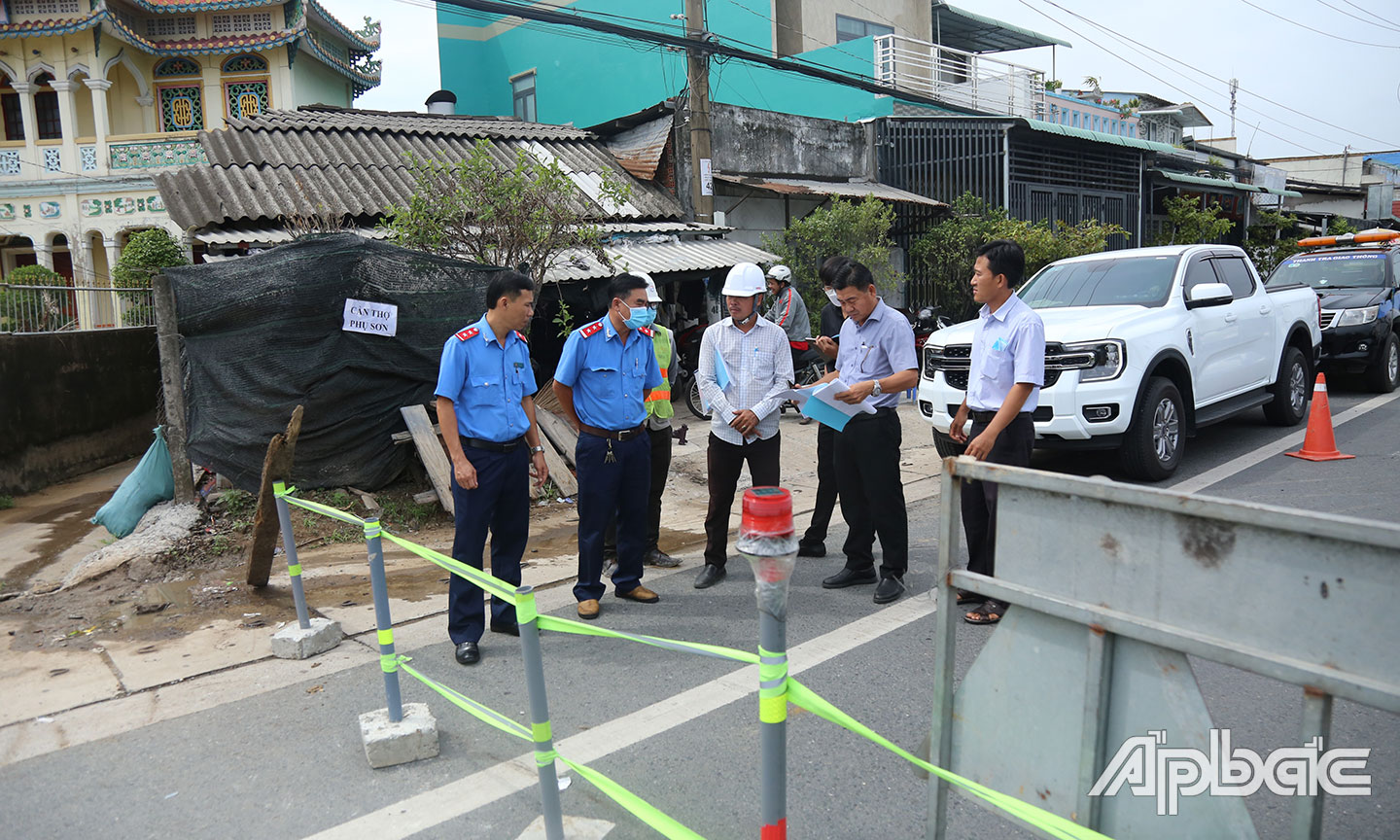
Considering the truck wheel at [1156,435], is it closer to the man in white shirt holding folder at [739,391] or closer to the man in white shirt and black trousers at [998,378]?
the man in white shirt and black trousers at [998,378]

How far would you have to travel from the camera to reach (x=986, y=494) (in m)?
4.38

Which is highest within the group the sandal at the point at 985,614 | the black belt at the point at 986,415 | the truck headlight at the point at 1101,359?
the truck headlight at the point at 1101,359

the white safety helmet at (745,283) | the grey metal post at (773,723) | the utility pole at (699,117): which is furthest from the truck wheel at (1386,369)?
the grey metal post at (773,723)

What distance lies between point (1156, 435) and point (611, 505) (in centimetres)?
457

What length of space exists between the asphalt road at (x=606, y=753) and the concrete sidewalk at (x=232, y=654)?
19cm

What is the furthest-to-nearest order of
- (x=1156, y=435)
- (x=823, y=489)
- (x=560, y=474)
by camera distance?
(x=560, y=474)
(x=1156, y=435)
(x=823, y=489)

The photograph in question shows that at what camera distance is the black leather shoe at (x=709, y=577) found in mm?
5426

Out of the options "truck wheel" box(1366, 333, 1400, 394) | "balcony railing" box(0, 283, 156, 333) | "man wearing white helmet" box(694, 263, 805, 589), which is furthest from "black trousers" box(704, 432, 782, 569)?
"truck wheel" box(1366, 333, 1400, 394)

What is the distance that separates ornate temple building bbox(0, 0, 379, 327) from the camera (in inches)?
820

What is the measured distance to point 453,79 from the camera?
26.4 m

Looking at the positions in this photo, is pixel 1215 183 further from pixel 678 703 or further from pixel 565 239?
pixel 678 703

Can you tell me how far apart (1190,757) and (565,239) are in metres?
7.60

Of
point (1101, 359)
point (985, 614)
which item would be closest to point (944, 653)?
point (985, 614)

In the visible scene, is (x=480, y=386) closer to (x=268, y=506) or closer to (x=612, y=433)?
(x=612, y=433)
